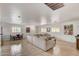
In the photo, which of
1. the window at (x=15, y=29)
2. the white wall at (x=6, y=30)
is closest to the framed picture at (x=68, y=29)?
the window at (x=15, y=29)

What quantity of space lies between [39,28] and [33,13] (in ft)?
1.38

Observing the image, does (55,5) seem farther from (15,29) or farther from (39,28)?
(15,29)

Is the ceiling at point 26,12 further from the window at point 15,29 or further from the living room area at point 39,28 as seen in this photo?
the window at point 15,29

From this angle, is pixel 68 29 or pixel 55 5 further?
pixel 68 29

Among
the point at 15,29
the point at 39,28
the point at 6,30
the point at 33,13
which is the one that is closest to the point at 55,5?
the point at 33,13

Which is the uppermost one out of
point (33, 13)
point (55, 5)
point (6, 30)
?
point (55, 5)

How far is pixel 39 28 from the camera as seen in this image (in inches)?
98.8

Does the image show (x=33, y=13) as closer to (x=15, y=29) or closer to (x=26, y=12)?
(x=26, y=12)

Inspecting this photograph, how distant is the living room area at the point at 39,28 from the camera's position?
7.86 feet

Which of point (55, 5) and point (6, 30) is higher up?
point (55, 5)

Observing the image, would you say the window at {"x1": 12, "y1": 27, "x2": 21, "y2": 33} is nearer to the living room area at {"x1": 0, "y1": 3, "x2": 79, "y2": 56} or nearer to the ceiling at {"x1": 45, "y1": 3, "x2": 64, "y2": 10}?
the living room area at {"x1": 0, "y1": 3, "x2": 79, "y2": 56}

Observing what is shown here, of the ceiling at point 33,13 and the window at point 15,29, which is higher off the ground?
the ceiling at point 33,13

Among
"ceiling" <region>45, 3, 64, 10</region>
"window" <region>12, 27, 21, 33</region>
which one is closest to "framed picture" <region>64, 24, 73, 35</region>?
"ceiling" <region>45, 3, 64, 10</region>

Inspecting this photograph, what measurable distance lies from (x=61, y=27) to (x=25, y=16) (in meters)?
1.00
